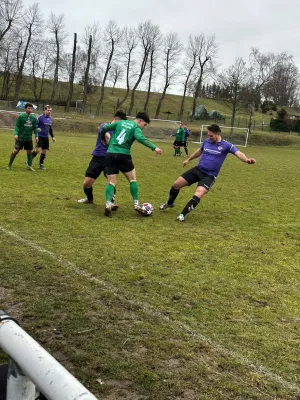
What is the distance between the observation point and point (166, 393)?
2691 millimetres

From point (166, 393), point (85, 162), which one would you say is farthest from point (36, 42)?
point (166, 393)

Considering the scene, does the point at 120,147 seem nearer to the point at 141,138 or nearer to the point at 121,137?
the point at 121,137

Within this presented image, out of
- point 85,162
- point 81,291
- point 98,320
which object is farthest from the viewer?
point 85,162

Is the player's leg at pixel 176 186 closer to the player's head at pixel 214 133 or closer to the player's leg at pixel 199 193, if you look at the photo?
the player's leg at pixel 199 193

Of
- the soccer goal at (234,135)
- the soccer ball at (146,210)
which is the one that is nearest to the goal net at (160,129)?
the soccer goal at (234,135)

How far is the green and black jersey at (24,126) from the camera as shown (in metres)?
11.8

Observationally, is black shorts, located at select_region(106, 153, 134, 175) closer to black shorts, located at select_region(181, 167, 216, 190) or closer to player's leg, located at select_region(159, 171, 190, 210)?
player's leg, located at select_region(159, 171, 190, 210)

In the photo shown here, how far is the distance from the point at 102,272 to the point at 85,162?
11.7m

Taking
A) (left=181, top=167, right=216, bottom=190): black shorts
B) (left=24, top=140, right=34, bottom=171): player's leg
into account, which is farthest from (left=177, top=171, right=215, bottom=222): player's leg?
(left=24, top=140, right=34, bottom=171): player's leg

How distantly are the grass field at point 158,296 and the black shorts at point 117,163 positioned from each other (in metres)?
0.85

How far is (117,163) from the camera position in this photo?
25.7 feet

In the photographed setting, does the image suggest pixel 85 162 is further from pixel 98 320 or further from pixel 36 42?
pixel 36 42

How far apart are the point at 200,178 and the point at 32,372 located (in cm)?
716

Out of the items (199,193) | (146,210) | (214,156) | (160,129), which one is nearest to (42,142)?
(146,210)
